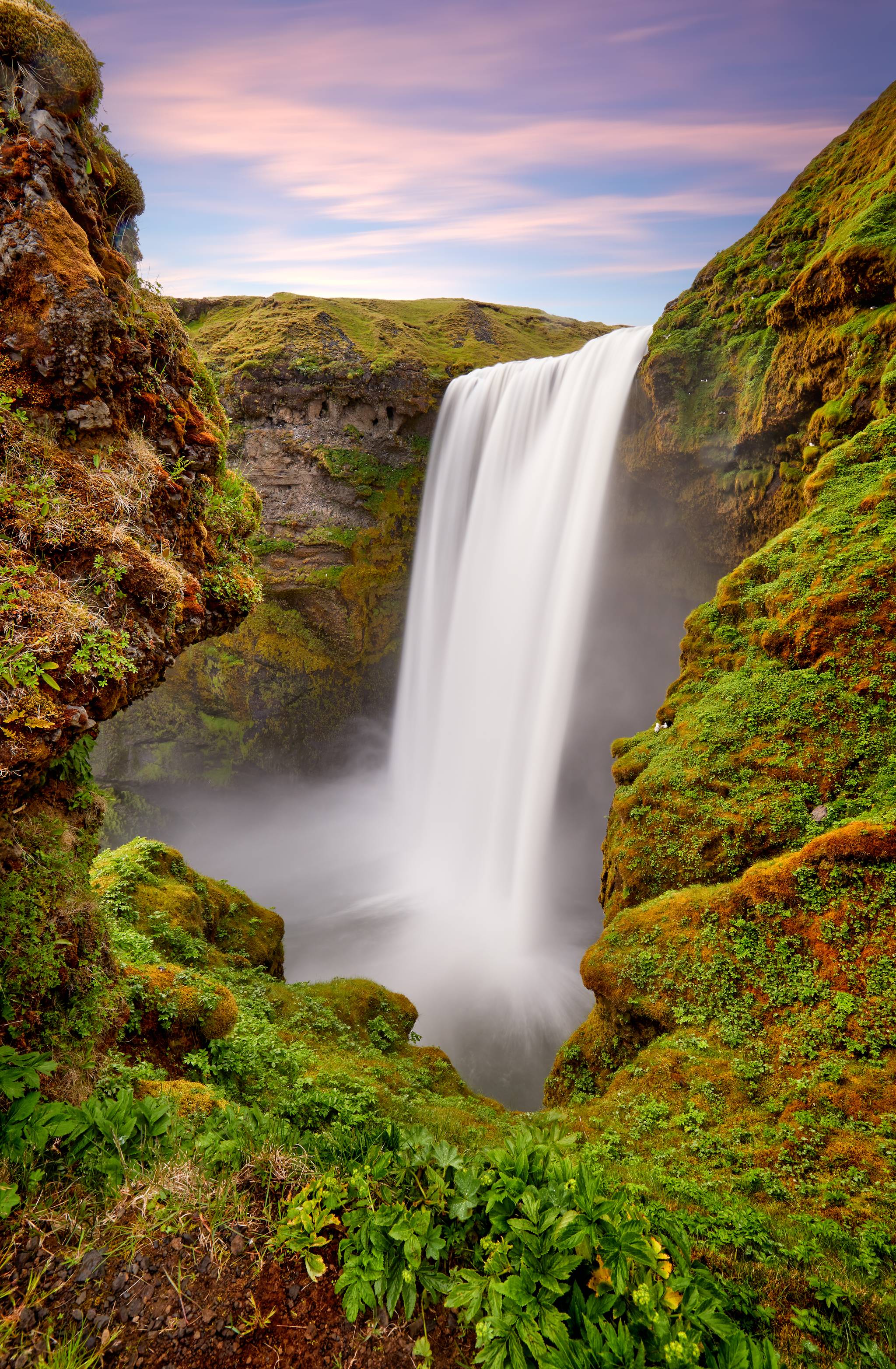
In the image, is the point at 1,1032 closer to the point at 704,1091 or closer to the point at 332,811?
the point at 704,1091

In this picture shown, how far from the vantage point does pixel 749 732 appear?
6.60 m

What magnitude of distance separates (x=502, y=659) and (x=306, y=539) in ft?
27.2

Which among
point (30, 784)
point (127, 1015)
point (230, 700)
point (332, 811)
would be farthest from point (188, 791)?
point (30, 784)

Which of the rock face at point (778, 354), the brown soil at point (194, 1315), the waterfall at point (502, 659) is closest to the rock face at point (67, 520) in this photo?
the brown soil at point (194, 1315)

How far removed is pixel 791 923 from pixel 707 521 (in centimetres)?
995

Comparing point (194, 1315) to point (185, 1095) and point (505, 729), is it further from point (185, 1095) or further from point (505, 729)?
point (505, 729)

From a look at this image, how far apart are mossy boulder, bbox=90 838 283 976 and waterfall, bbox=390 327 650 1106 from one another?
16.6 ft

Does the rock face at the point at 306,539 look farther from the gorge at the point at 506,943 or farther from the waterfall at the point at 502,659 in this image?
the gorge at the point at 506,943

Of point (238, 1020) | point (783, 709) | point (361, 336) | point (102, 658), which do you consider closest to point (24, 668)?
point (102, 658)

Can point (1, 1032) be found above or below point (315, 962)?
above

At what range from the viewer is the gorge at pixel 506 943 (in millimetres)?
2547

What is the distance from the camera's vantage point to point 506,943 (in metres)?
14.1

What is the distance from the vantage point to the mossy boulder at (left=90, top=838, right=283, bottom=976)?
6664 millimetres

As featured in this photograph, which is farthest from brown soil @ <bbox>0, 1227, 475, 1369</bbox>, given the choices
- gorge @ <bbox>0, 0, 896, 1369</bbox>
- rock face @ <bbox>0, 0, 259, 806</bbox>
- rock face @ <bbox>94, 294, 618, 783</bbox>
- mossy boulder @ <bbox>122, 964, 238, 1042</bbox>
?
rock face @ <bbox>94, 294, 618, 783</bbox>
